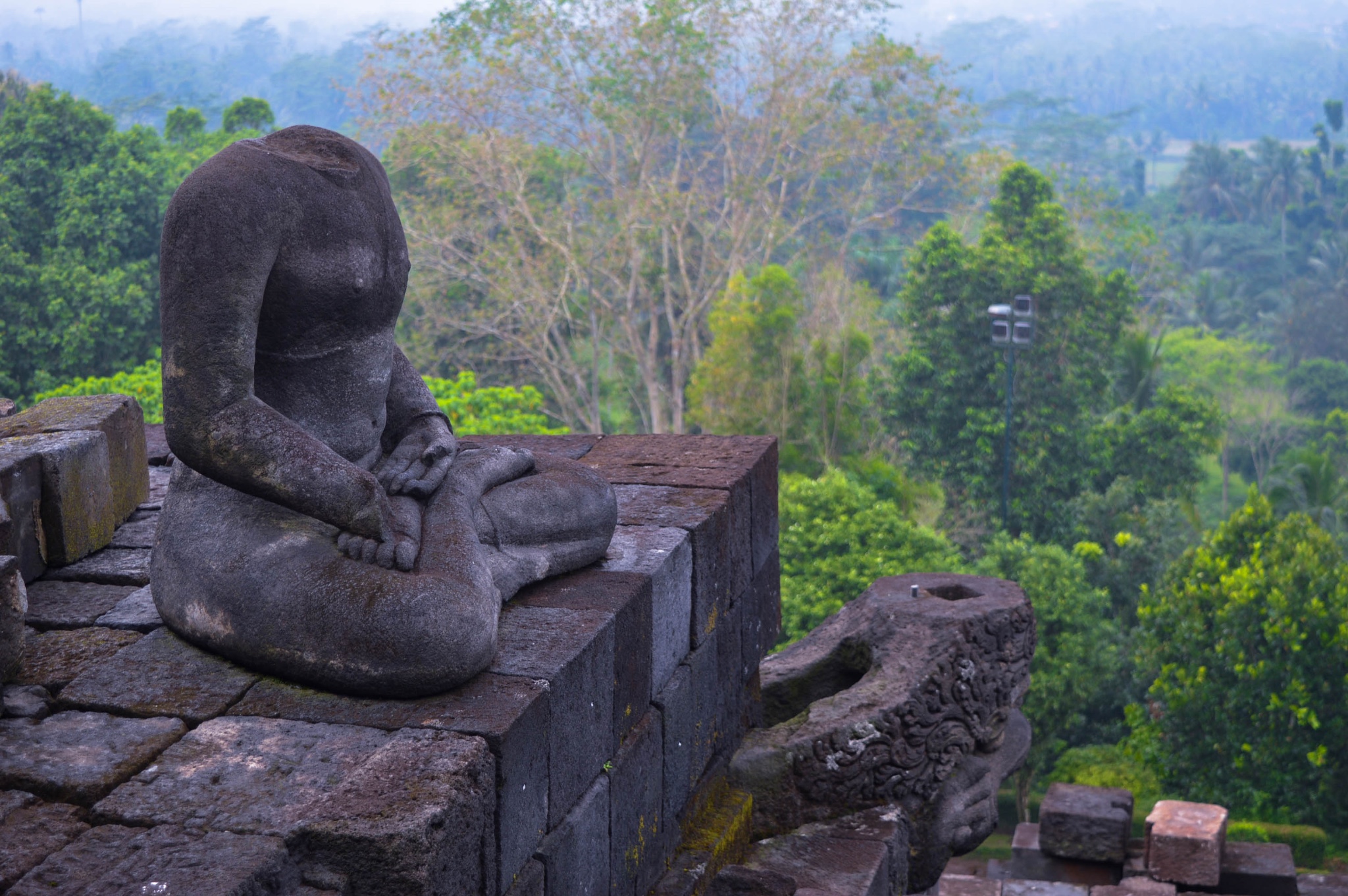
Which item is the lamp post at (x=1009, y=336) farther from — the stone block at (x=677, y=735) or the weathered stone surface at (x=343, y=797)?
the weathered stone surface at (x=343, y=797)

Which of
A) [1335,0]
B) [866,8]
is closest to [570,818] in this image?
[866,8]

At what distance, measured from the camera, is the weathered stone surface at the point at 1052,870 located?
30.9 ft

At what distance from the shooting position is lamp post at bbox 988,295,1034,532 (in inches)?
860

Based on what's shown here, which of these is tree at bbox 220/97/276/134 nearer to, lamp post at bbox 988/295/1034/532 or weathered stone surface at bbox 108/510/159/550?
lamp post at bbox 988/295/1034/532

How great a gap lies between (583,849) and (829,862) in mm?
1717

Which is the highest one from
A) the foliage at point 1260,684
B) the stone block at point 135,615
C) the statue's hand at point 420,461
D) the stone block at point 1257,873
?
the statue's hand at point 420,461

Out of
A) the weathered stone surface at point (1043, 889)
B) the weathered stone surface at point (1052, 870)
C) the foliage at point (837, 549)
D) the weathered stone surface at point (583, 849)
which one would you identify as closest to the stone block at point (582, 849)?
the weathered stone surface at point (583, 849)

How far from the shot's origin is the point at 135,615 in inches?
150

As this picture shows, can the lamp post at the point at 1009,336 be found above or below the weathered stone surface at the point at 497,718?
below

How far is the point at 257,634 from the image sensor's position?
322cm

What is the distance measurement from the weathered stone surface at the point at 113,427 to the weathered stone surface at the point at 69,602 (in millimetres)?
628

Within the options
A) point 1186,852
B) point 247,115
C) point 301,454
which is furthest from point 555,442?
point 247,115

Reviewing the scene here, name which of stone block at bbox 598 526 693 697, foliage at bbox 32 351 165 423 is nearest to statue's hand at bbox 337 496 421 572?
stone block at bbox 598 526 693 697

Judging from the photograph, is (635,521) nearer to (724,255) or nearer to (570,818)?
(570,818)
